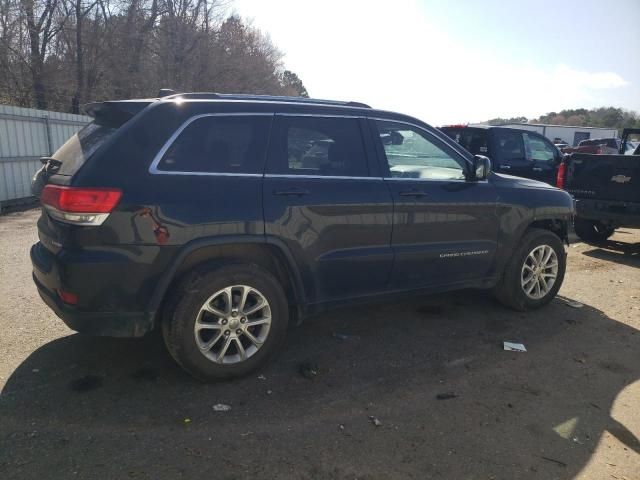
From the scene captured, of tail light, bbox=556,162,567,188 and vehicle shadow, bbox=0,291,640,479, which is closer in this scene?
vehicle shadow, bbox=0,291,640,479

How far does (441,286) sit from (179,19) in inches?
1014

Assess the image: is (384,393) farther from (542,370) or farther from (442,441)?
(542,370)

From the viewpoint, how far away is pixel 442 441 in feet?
9.30

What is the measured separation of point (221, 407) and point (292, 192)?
1.48m

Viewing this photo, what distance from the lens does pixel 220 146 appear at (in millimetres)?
3312

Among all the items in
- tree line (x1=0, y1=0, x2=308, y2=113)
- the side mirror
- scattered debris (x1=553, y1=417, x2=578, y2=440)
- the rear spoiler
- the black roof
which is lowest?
scattered debris (x1=553, y1=417, x2=578, y2=440)

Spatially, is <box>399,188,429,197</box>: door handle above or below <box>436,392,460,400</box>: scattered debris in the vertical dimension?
above

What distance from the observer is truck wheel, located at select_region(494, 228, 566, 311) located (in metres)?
4.80

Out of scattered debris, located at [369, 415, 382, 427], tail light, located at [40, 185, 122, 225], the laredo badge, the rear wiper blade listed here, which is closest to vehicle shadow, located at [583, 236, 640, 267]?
the laredo badge

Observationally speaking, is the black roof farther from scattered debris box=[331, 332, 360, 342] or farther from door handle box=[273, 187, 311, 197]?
scattered debris box=[331, 332, 360, 342]

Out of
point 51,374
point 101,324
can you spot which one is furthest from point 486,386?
point 51,374

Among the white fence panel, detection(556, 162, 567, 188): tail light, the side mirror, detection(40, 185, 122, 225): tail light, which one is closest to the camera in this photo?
detection(40, 185, 122, 225): tail light

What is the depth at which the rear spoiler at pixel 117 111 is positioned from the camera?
10.7 ft

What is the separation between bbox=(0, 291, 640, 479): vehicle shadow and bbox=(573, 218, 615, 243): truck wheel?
4.49 metres
